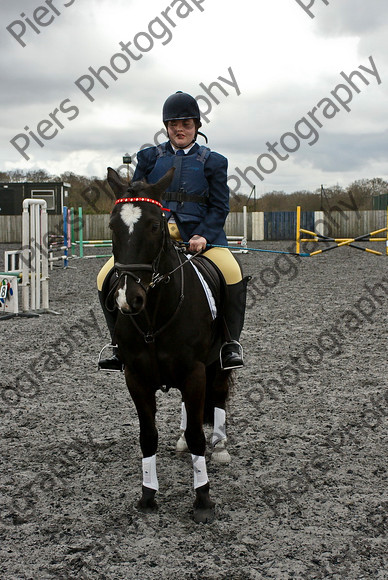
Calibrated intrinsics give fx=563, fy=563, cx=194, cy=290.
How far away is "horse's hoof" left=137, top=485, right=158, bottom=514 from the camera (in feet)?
9.95

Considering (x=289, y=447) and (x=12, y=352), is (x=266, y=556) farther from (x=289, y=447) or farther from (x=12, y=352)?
(x=12, y=352)

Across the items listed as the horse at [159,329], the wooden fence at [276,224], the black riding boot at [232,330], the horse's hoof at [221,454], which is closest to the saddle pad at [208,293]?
the horse at [159,329]

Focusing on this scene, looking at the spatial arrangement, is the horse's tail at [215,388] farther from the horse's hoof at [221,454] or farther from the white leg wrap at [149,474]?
the white leg wrap at [149,474]

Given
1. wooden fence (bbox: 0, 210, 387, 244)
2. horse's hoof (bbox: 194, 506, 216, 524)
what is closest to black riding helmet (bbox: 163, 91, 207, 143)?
horse's hoof (bbox: 194, 506, 216, 524)

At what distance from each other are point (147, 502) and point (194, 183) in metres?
1.91

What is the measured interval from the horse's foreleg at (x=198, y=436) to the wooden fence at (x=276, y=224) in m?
28.2

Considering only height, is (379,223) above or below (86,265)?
above

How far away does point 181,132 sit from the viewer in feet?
11.6

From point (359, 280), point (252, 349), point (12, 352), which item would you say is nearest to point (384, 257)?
point (359, 280)

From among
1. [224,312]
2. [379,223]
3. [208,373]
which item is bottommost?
[208,373]

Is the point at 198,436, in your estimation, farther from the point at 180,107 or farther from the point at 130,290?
the point at 180,107

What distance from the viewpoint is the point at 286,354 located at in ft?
21.6

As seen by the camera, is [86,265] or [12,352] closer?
[12,352]

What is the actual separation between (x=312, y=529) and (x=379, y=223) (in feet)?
101
